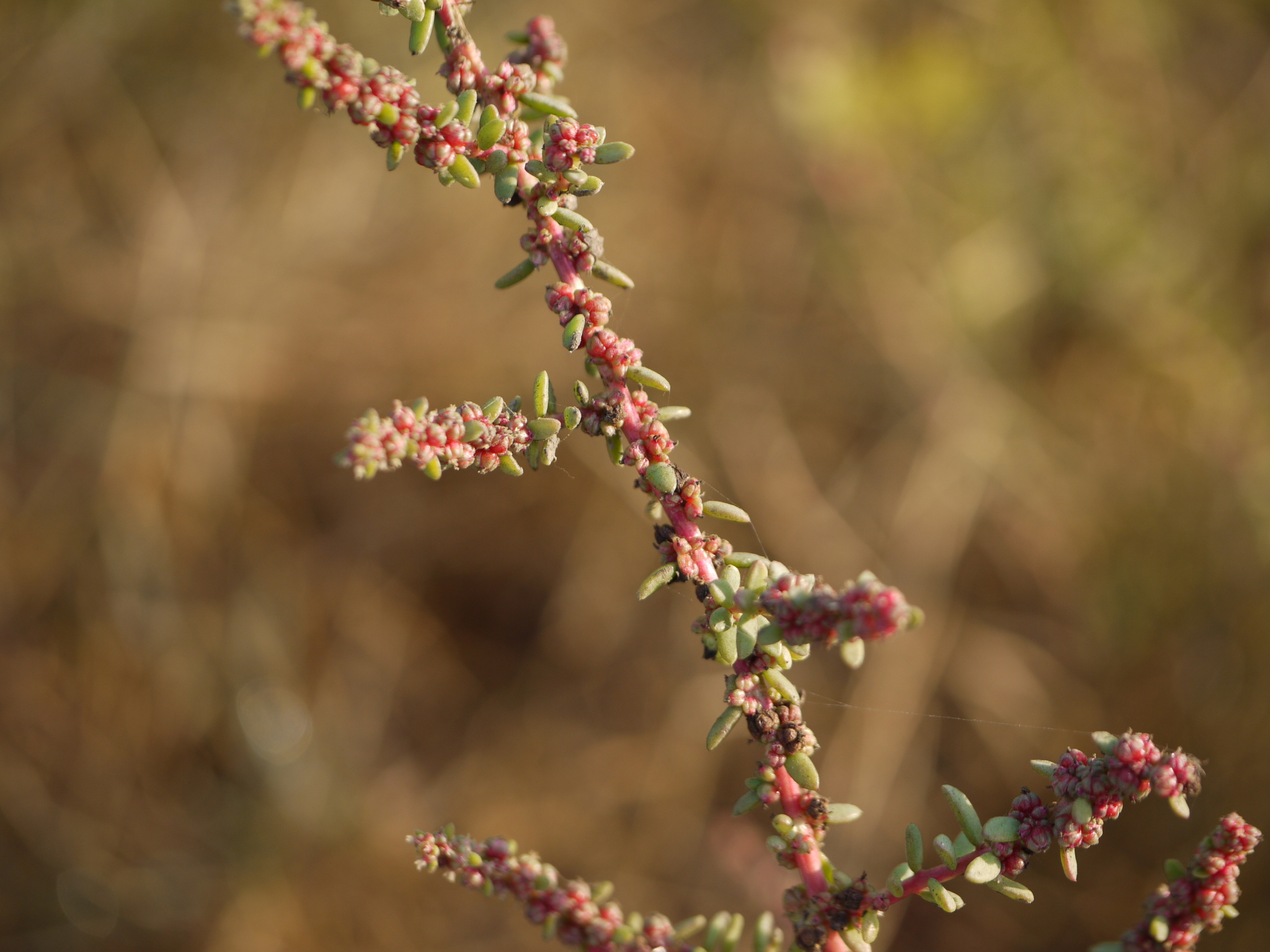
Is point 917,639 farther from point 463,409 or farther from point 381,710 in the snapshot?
point 463,409

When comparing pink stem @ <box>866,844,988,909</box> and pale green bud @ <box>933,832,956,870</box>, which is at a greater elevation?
pale green bud @ <box>933,832,956,870</box>

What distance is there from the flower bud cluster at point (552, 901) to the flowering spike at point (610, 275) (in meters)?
0.84

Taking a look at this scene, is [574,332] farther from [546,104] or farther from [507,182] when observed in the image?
[546,104]

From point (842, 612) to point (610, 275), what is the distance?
0.62 m

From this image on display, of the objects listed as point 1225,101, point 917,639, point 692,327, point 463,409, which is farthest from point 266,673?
point 1225,101

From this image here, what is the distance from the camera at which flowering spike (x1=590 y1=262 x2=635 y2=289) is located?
1.19 meters

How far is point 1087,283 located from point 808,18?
202 centimetres

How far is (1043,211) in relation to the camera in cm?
421

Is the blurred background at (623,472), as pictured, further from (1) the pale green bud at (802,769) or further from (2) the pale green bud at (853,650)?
(2) the pale green bud at (853,650)

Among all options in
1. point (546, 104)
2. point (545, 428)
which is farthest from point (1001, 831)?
point (546, 104)

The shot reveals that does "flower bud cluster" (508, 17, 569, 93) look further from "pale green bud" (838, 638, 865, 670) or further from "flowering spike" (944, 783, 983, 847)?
"flowering spike" (944, 783, 983, 847)

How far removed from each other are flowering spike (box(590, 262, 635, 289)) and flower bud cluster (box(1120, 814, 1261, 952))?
1005 millimetres

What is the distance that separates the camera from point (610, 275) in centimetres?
122

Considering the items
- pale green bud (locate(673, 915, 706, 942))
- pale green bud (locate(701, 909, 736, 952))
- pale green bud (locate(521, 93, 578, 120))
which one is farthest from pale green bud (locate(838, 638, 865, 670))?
pale green bud (locate(521, 93, 578, 120))
